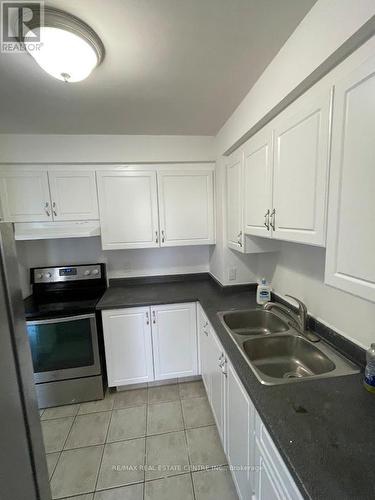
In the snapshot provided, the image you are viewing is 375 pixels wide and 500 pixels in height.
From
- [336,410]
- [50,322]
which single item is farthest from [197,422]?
[50,322]

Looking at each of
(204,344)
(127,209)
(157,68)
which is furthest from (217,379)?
(157,68)

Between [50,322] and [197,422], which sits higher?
[50,322]

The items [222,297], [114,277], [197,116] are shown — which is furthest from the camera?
[114,277]

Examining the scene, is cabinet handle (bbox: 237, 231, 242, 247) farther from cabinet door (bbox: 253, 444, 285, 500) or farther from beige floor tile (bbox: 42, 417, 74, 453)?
beige floor tile (bbox: 42, 417, 74, 453)

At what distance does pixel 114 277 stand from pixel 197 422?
1614mm

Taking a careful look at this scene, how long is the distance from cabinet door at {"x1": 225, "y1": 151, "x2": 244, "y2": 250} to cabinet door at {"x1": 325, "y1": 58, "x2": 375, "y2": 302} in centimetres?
92

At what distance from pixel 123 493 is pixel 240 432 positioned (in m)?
0.88

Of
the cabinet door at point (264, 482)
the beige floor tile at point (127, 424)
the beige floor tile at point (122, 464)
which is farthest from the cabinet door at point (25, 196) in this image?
the cabinet door at point (264, 482)

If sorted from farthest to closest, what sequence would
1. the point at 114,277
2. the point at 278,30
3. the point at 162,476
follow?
1. the point at 114,277
2. the point at 162,476
3. the point at 278,30

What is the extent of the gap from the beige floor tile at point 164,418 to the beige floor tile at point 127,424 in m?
0.06

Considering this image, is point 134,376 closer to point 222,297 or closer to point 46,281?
point 222,297

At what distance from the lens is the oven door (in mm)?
1974

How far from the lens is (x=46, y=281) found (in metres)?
2.37

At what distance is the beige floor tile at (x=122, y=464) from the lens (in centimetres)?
143
